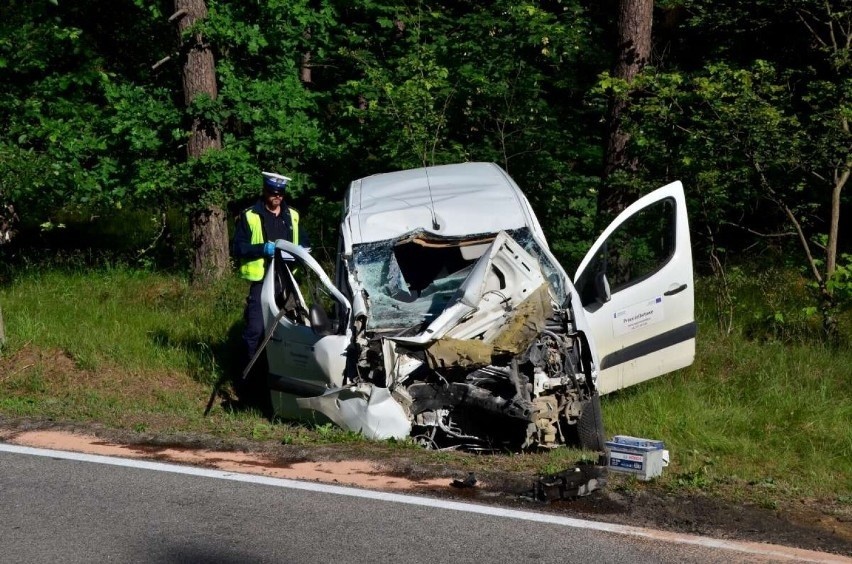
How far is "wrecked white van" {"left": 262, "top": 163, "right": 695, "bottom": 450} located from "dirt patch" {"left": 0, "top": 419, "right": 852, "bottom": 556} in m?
0.59

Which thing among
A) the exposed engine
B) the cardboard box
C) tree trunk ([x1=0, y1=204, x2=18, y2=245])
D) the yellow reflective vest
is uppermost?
tree trunk ([x1=0, y1=204, x2=18, y2=245])

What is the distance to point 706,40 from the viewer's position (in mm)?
15438

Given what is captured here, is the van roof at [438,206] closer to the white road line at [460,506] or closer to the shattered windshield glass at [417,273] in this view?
the shattered windshield glass at [417,273]

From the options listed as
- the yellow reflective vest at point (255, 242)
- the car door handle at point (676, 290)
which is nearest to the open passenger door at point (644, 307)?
the car door handle at point (676, 290)

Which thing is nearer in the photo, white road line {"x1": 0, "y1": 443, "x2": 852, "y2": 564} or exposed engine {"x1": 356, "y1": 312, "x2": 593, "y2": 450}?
white road line {"x1": 0, "y1": 443, "x2": 852, "y2": 564}

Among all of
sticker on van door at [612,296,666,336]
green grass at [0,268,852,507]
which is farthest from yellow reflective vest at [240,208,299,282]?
sticker on van door at [612,296,666,336]

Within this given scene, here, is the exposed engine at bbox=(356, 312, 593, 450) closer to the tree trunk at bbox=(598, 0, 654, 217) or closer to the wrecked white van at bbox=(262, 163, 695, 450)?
A: the wrecked white van at bbox=(262, 163, 695, 450)

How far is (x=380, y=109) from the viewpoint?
12.5 metres

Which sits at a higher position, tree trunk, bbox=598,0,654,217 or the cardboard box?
tree trunk, bbox=598,0,654,217

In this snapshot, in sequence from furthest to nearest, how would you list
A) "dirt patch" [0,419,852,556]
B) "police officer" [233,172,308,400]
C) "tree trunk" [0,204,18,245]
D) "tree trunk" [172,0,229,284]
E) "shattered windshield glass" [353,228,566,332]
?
"tree trunk" [0,204,18,245] < "tree trunk" [172,0,229,284] < "police officer" [233,172,308,400] < "shattered windshield glass" [353,228,566,332] < "dirt patch" [0,419,852,556]

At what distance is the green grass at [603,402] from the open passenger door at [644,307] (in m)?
0.40

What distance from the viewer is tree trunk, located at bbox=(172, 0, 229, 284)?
42.7 feet

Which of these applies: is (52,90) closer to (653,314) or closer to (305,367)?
(305,367)

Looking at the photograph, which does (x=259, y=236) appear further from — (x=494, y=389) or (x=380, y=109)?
(x=380, y=109)
